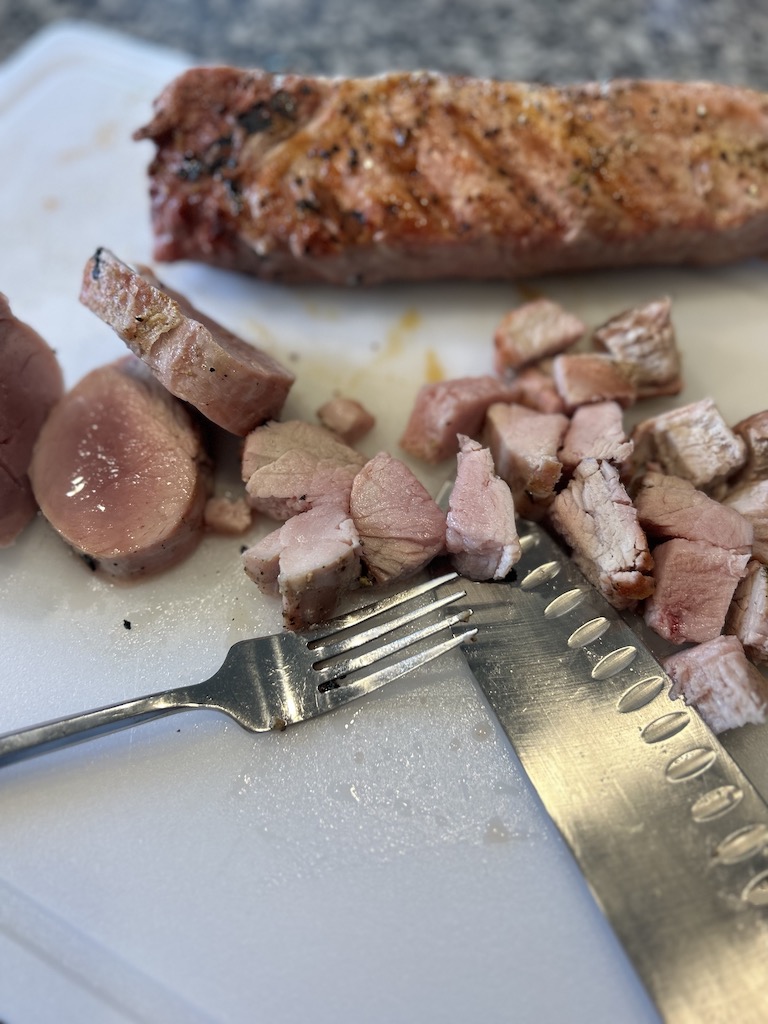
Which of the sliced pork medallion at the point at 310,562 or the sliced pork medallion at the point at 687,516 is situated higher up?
the sliced pork medallion at the point at 310,562

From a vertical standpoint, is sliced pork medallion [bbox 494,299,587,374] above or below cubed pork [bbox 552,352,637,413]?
above

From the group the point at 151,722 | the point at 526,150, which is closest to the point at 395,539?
the point at 151,722

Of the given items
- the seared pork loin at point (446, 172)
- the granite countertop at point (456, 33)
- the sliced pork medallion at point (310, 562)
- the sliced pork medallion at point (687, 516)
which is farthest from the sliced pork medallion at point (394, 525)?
the granite countertop at point (456, 33)

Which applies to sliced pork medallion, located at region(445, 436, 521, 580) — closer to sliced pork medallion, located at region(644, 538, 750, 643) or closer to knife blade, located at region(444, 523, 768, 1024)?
knife blade, located at region(444, 523, 768, 1024)

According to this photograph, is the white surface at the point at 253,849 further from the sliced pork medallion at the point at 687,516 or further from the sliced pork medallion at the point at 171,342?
the sliced pork medallion at the point at 687,516

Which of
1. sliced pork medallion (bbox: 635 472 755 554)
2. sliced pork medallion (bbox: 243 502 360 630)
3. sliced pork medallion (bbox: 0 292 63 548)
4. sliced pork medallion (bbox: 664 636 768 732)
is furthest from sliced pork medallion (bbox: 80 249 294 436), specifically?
sliced pork medallion (bbox: 664 636 768 732)

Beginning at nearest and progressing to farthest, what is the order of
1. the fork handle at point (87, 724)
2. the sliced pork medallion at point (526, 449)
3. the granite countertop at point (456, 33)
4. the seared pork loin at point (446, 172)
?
the fork handle at point (87, 724) < the sliced pork medallion at point (526, 449) < the seared pork loin at point (446, 172) < the granite countertop at point (456, 33)

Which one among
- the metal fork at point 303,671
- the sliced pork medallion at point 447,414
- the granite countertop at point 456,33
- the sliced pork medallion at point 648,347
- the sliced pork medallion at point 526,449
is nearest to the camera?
the metal fork at point 303,671
